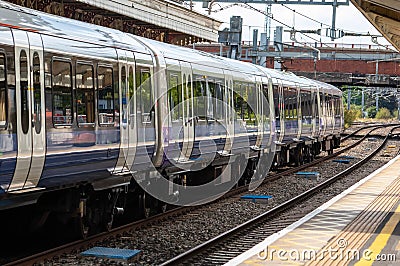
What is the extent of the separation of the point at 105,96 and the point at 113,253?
2450 millimetres

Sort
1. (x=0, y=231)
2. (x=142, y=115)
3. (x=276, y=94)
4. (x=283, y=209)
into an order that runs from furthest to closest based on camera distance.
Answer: (x=276, y=94)
(x=283, y=209)
(x=142, y=115)
(x=0, y=231)

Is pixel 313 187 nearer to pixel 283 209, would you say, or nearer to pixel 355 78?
pixel 283 209

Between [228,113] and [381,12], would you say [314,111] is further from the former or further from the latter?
[228,113]

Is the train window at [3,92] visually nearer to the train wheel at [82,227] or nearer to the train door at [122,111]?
the train wheel at [82,227]

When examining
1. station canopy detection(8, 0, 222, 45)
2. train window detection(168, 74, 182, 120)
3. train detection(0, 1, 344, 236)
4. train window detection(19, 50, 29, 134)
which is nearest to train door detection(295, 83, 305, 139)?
station canopy detection(8, 0, 222, 45)

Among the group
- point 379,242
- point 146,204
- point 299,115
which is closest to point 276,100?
point 299,115

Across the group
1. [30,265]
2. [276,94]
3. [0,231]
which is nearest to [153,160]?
[0,231]

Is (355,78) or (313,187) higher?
(355,78)

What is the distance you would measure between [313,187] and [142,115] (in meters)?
8.69

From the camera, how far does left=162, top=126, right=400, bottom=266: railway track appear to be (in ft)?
37.7

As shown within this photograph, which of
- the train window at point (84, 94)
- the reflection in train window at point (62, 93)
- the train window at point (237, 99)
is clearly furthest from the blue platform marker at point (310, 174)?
the reflection in train window at point (62, 93)

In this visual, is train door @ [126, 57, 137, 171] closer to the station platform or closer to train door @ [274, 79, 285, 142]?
A: the station platform

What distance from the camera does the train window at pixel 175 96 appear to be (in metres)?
15.2

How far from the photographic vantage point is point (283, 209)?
1700cm
